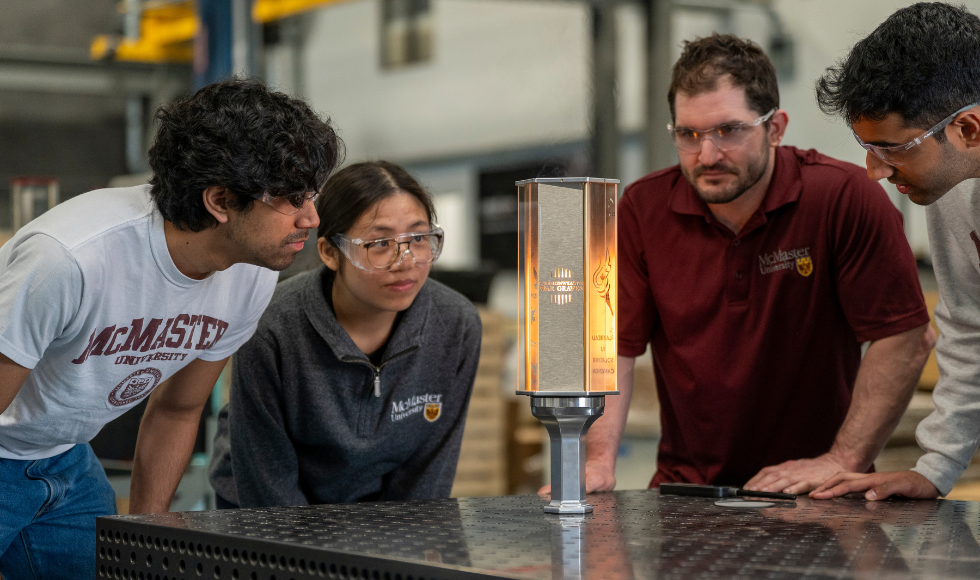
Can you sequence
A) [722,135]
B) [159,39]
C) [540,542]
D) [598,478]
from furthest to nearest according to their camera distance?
[159,39] < [722,135] < [598,478] < [540,542]

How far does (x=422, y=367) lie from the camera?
184 centimetres

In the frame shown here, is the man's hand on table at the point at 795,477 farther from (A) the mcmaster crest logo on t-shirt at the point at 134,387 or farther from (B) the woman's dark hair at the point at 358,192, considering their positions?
(A) the mcmaster crest logo on t-shirt at the point at 134,387

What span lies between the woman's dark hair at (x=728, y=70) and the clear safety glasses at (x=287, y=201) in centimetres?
79

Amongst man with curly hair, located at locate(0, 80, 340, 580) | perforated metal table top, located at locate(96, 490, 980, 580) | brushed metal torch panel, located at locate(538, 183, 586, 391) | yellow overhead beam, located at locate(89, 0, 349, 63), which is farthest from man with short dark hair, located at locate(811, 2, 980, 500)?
yellow overhead beam, located at locate(89, 0, 349, 63)

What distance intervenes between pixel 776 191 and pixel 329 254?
2.88ft

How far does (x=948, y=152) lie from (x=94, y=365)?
1304 mm

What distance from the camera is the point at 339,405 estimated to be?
1.76 meters

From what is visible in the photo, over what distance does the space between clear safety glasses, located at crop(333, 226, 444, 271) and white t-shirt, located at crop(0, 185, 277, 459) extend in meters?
0.19

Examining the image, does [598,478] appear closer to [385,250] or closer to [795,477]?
[795,477]

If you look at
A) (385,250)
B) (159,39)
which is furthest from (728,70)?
(159,39)

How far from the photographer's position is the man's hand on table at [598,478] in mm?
1643

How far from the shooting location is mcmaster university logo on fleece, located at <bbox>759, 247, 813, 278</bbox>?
5.94 feet

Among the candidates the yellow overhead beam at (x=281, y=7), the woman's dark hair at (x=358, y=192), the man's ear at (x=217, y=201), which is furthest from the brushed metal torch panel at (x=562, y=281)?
the yellow overhead beam at (x=281, y=7)

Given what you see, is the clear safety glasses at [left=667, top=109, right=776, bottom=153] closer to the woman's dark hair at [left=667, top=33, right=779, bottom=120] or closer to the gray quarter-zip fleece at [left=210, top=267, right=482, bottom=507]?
the woman's dark hair at [left=667, top=33, right=779, bottom=120]
